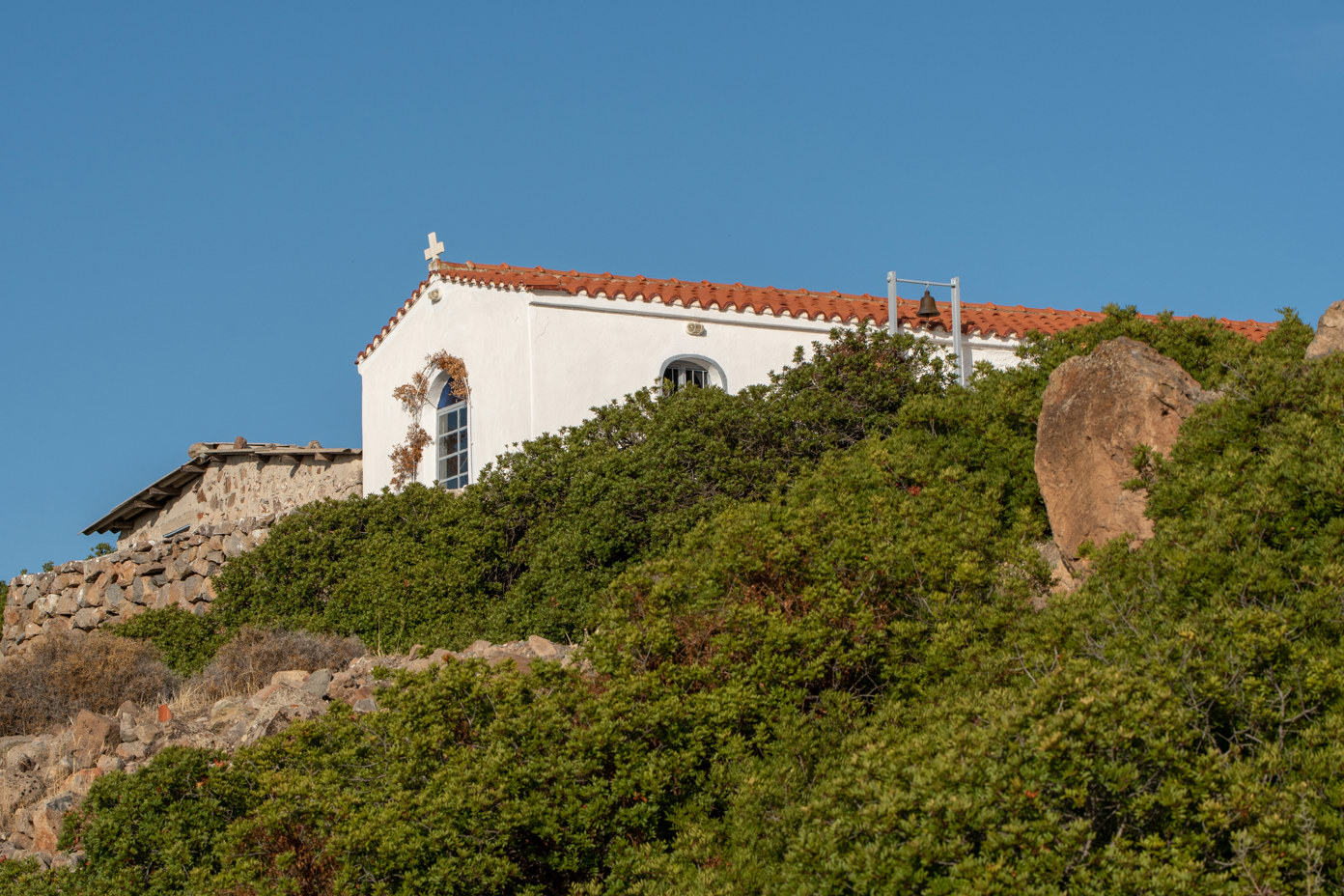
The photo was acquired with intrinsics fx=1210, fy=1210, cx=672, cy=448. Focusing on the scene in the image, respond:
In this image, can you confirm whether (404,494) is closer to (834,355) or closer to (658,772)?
(834,355)

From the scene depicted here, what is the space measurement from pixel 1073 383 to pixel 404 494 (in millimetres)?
9651

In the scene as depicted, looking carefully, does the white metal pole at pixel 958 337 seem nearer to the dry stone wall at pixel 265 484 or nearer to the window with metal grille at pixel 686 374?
the window with metal grille at pixel 686 374

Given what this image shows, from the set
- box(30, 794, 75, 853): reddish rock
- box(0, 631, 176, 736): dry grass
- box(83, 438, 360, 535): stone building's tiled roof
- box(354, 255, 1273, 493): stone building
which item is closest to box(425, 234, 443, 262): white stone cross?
box(354, 255, 1273, 493): stone building

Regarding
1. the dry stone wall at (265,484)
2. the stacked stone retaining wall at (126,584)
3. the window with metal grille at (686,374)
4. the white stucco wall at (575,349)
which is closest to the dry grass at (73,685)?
the stacked stone retaining wall at (126,584)

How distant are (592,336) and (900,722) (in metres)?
9.98

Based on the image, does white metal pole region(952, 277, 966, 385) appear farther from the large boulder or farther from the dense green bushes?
the large boulder

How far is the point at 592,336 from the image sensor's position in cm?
1677

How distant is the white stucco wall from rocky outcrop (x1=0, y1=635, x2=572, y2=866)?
4556 millimetres

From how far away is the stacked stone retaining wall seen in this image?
17703mm

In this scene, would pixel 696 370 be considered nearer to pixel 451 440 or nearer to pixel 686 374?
pixel 686 374

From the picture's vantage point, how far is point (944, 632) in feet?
26.4

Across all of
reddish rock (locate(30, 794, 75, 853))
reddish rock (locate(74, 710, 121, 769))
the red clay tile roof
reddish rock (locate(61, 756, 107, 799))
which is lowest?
reddish rock (locate(30, 794, 75, 853))

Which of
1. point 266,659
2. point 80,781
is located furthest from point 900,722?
point 266,659

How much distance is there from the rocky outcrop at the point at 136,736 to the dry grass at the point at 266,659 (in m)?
0.80
